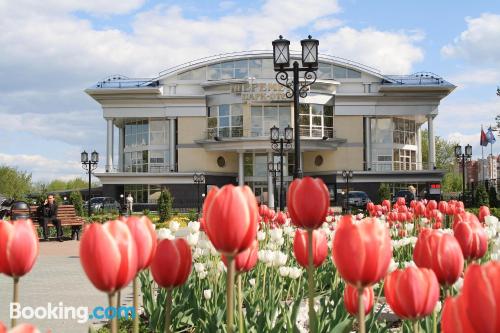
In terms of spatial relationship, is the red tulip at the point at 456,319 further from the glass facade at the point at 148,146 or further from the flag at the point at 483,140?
the flag at the point at 483,140

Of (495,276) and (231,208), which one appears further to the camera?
(231,208)

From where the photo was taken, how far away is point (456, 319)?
1.02 metres

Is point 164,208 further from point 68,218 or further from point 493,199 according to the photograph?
point 493,199

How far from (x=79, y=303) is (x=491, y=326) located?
7351 mm

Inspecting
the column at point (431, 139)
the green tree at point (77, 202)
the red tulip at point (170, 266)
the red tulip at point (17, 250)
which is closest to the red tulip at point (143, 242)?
the red tulip at point (170, 266)

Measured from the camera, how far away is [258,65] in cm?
5009

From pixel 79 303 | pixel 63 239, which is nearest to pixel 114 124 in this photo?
pixel 63 239

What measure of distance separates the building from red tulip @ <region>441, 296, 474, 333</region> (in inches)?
1853

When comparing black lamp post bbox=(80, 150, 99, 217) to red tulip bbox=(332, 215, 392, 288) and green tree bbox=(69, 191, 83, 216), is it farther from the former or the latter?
red tulip bbox=(332, 215, 392, 288)

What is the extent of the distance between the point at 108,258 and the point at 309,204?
742 mm

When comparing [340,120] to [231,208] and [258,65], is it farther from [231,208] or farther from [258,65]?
[231,208]

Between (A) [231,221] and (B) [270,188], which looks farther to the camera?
(B) [270,188]

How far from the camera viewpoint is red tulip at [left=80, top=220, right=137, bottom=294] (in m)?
1.28

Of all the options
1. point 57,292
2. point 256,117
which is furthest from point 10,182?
point 57,292
